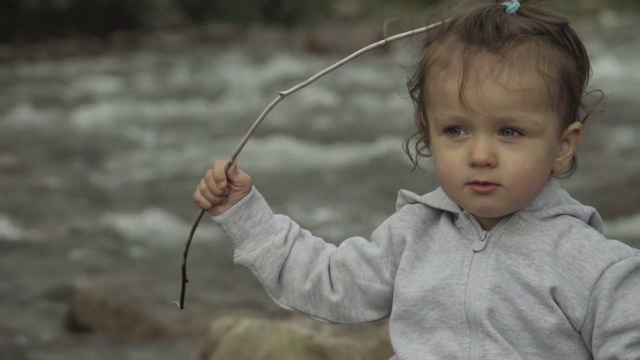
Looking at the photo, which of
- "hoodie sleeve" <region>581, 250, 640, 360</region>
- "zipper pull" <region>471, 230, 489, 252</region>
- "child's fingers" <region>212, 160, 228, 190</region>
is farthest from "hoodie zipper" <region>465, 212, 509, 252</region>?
"child's fingers" <region>212, 160, 228, 190</region>

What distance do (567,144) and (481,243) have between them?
0.24 meters

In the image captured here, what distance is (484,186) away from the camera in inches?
89.1

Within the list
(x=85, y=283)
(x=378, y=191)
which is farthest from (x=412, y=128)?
(x=85, y=283)

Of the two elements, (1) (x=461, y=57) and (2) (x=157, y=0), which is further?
(2) (x=157, y=0)

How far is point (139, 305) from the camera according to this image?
16.3ft

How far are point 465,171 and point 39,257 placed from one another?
4.25 m

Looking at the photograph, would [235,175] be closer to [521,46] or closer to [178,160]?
[521,46]

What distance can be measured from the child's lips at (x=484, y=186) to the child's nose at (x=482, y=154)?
0.03m

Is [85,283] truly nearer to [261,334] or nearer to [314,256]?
[261,334]

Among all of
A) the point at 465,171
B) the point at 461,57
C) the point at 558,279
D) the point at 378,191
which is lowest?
the point at 378,191

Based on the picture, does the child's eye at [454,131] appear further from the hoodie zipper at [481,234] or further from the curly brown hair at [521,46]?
the hoodie zipper at [481,234]

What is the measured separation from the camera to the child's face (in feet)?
7.38

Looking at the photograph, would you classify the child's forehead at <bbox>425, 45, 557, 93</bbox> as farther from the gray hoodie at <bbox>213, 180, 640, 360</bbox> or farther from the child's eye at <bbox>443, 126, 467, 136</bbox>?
the gray hoodie at <bbox>213, 180, 640, 360</bbox>

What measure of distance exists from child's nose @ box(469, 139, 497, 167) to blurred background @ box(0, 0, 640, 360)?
0.54 meters
